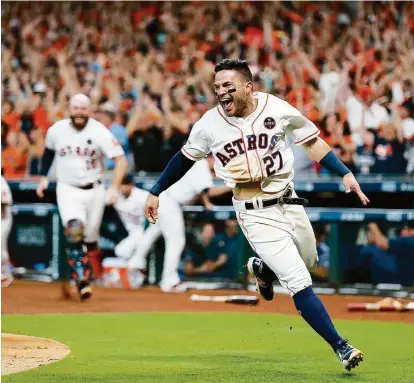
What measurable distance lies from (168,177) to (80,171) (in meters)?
4.71

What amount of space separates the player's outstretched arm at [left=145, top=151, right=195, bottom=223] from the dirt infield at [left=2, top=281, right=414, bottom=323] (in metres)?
3.87

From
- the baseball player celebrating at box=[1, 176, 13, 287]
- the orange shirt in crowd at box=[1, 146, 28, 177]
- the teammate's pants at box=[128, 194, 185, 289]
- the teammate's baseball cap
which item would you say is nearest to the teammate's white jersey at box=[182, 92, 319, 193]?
the teammate's pants at box=[128, 194, 185, 289]

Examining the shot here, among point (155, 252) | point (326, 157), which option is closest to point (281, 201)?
point (326, 157)

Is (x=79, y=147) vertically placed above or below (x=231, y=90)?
below

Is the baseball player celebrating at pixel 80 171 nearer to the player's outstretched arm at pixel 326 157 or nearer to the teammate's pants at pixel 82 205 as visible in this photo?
the teammate's pants at pixel 82 205

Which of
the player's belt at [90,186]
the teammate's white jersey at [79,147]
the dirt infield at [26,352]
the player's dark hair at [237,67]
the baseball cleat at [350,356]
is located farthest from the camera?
the player's belt at [90,186]

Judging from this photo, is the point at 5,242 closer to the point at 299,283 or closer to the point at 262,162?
the point at 262,162

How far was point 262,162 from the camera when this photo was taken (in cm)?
655

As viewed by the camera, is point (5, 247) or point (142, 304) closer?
point (142, 304)

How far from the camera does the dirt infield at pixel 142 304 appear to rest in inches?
415

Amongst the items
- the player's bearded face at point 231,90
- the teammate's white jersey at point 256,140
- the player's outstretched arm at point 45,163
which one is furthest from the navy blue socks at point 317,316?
the player's outstretched arm at point 45,163

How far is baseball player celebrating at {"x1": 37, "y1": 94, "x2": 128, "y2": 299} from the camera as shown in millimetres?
11070

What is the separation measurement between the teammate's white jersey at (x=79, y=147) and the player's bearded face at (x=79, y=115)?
0.10 m

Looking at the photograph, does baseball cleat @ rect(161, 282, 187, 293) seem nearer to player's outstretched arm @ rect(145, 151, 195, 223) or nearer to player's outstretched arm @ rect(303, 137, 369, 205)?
player's outstretched arm @ rect(145, 151, 195, 223)
